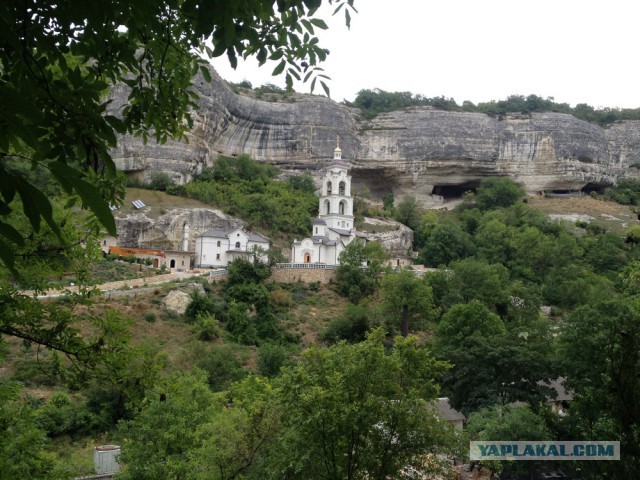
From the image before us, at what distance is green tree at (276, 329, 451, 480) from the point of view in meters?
11.6

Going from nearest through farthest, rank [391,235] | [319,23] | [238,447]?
1. [319,23]
2. [238,447]
3. [391,235]

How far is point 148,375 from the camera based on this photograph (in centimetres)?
573

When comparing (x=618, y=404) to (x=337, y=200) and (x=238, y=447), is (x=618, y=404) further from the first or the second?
(x=337, y=200)

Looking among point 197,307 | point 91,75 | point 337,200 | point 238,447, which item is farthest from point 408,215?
point 91,75

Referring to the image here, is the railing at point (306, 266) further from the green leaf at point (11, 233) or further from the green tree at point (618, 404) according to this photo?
the green leaf at point (11, 233)

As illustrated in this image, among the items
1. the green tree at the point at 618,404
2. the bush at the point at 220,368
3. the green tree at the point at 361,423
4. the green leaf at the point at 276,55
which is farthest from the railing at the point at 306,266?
the green leaf at the point at 276,55

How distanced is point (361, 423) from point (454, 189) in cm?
6626

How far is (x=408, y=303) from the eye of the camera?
1544 inches

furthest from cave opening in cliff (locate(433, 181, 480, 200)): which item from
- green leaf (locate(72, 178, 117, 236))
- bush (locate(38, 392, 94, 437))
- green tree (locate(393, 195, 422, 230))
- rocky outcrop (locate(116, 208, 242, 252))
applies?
green leaf (locate(72, 178, 117, 236))

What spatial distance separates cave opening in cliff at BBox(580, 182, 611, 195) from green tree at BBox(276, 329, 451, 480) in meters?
68.1

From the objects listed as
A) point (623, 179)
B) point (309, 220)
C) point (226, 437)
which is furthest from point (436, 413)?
point (623, 179)

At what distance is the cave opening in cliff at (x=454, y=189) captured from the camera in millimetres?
74162

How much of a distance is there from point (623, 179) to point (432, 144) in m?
22.5

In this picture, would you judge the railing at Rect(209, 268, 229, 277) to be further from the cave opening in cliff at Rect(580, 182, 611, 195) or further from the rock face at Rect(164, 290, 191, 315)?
the cave opening in cliff at Rect(580, 182, 611, 195)
